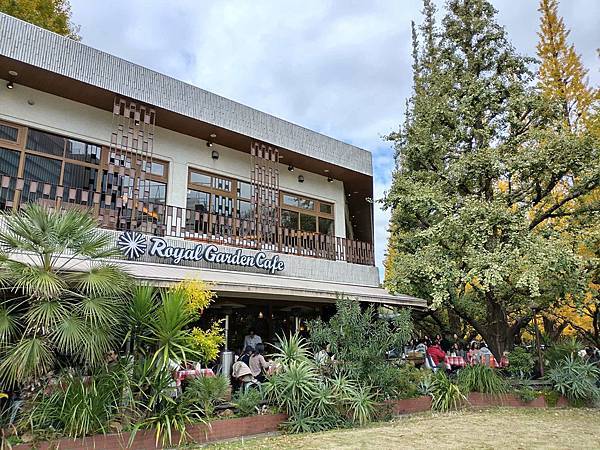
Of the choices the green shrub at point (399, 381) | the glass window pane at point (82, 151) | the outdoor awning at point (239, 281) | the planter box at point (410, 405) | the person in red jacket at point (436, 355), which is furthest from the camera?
the person in red jacket at point (436, 355)

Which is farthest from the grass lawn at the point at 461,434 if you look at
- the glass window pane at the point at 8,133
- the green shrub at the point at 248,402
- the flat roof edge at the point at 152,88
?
the flat roof edge at the point at 152,88

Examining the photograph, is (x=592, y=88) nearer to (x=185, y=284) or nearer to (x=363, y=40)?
(x=363, y=40)

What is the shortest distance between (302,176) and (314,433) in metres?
9.21

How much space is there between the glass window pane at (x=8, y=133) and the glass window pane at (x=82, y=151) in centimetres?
111

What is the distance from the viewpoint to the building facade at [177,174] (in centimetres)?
1040

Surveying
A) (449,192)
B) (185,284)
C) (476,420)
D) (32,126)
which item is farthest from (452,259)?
(32,126)

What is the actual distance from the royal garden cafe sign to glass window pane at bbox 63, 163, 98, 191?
6.25ft

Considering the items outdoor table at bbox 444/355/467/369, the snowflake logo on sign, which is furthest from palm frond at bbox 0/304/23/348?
outdoor table at bbox 444/355/467/369

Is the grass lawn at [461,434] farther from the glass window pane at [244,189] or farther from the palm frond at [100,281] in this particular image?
the glass window pane at [244,189]

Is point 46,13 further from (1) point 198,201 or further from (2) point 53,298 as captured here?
→ (2) point 53,298

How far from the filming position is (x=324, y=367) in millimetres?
10188

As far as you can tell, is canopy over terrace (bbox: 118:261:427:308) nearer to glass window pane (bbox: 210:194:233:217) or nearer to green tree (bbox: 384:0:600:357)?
green tree (bbox: 384:0:600:357)

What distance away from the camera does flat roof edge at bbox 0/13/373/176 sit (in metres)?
9.88

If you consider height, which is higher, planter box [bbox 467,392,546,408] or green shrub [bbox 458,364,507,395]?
green shrub [bbox 458,364,507,395]
